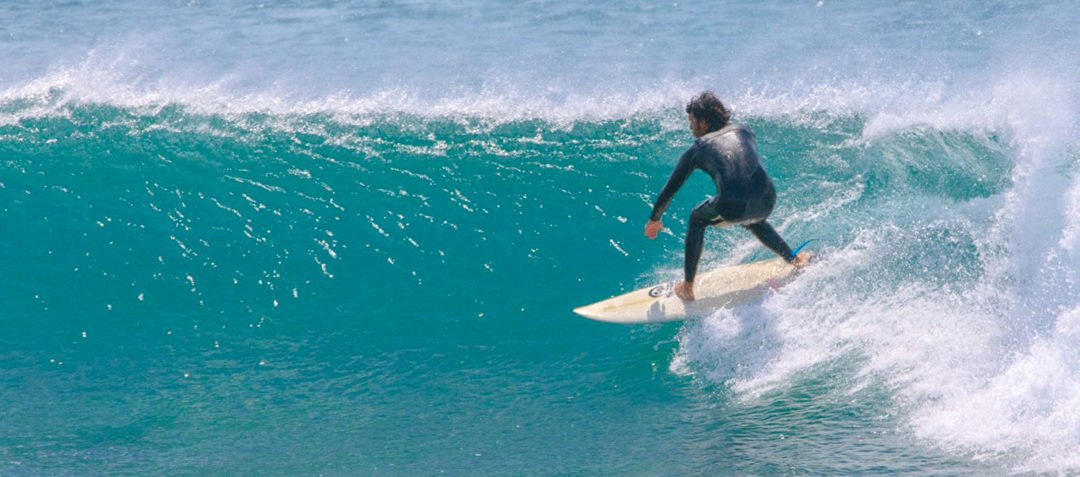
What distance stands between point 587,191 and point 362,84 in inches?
172

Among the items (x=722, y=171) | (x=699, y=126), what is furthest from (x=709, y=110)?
(x=722, y=171)

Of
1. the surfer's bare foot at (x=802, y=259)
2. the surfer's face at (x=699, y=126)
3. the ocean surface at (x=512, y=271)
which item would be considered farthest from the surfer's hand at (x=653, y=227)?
the surfer's bare foot at (x=802, y=259)

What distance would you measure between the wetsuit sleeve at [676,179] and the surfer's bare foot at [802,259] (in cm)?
113

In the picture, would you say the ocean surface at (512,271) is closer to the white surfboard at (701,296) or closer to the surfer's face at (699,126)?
the white surfboard at (701,296)

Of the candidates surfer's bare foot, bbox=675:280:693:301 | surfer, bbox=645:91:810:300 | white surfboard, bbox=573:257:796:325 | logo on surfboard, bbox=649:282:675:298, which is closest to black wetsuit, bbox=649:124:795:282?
surfer, bbox=645:91:810:300

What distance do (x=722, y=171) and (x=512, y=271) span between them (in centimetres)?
226

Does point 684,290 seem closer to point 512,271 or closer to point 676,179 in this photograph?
point 676,179

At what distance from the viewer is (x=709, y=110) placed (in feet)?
21.9

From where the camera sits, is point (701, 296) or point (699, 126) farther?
point (701, 296)

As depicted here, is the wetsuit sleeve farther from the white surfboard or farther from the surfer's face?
the white surfboard

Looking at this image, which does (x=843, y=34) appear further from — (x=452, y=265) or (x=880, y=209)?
(x=452, y=265)

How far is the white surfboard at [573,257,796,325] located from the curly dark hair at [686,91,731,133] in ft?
3.84

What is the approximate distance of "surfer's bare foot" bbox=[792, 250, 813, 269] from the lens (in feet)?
23.9

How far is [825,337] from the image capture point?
674 centimetres
